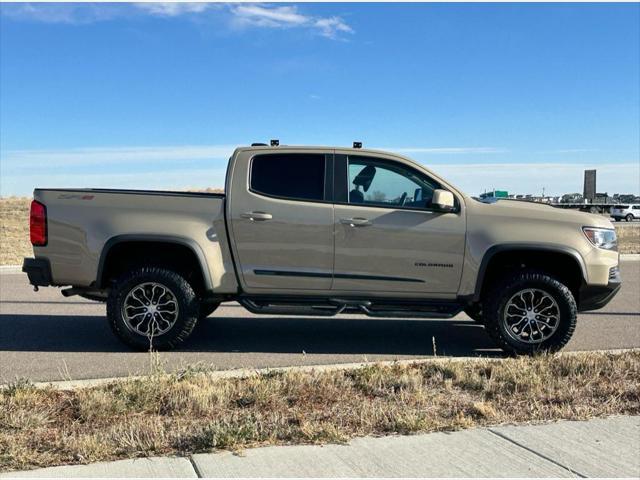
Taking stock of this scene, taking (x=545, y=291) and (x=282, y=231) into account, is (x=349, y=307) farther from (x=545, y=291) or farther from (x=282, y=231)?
(x=545, y=291)

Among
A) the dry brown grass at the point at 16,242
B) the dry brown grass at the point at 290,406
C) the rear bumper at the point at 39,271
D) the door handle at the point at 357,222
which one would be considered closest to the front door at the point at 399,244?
the door handle at the point at 357,222

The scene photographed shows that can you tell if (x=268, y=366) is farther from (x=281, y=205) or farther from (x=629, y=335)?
(x=629, y=335)

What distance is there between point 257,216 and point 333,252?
0.85 meters

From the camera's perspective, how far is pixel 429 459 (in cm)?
372

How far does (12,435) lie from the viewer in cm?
396

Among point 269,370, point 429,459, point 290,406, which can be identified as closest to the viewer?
point 429,459

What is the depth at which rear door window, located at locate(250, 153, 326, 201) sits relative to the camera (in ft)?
21.9

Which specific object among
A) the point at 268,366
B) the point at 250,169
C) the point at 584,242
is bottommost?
the point at 268,366

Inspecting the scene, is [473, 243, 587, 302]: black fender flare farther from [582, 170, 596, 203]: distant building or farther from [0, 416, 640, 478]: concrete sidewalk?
[582, 170, 596, 203]: distant building

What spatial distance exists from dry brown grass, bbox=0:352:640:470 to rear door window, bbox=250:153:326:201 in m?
1.98

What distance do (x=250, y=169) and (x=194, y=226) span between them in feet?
2.77

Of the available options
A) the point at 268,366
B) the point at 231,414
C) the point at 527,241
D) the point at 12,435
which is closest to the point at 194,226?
the point at 268,366

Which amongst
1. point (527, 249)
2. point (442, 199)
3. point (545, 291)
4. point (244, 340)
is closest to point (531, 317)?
point (545, 291)

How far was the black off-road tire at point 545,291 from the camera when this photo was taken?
639 cm
